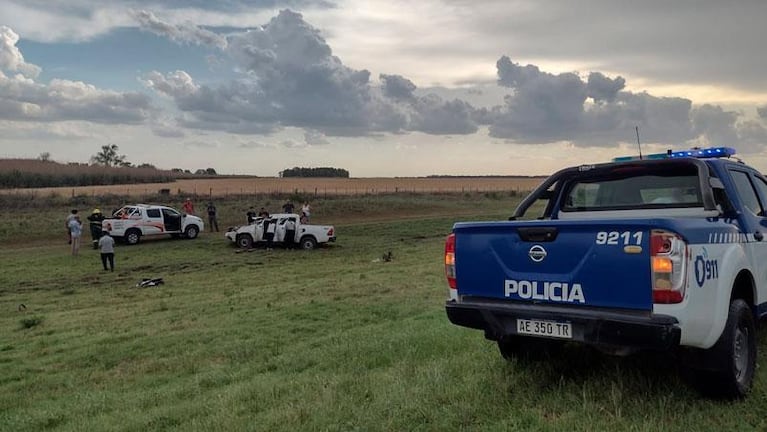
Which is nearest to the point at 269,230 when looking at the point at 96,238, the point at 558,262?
the point at 96,238

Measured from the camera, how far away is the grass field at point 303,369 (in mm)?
4586

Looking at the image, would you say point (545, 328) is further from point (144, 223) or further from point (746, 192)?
point (144, 223)

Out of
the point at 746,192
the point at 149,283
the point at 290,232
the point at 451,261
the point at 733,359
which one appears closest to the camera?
the point at 733,359

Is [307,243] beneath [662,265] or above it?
beneath

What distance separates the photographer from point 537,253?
14.9 feet

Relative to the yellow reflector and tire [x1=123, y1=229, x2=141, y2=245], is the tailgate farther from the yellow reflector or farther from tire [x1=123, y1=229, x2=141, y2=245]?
tire [x1=123, y1=229, x2=141, y2=245]

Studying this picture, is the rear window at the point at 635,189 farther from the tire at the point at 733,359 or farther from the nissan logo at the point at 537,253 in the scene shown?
the nissan logo at the point at 537,253

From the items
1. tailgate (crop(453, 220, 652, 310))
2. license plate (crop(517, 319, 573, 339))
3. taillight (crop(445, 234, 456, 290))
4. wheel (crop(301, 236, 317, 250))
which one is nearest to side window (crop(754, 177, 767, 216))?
tailgate (crop(453, 220, 652, 310))

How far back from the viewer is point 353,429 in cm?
454

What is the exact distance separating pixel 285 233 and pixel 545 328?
23.3 meters

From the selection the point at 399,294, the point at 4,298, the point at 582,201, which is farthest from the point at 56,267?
the point at 582,201

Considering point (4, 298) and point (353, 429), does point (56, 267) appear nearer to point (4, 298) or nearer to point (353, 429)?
point (4, 298)

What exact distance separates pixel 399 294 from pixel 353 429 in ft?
27.2

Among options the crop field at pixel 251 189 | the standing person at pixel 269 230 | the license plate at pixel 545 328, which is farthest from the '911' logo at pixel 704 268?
the crop field at pixel 251 189
